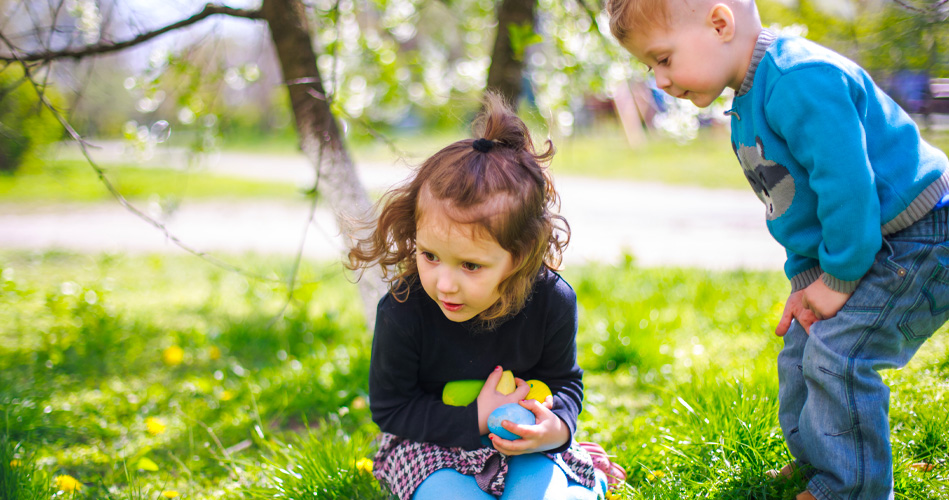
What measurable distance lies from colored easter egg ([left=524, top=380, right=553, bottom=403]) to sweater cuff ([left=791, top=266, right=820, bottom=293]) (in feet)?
2.33

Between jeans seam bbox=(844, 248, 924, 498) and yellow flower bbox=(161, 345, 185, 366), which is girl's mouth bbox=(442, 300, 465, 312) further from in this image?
yellow flower bbox=(161, 345, 185, 366)

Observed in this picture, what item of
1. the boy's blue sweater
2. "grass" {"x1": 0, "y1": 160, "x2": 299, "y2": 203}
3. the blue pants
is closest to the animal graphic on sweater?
the boy's blue sweater

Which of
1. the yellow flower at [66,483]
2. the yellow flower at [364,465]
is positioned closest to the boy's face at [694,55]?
the yellow flower at [364,465]

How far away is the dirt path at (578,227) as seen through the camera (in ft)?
17.5

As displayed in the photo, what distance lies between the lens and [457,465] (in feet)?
5.56

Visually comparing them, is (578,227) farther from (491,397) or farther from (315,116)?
(491,397)

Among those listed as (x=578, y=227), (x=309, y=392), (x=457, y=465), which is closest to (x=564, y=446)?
(x=457, y=465)

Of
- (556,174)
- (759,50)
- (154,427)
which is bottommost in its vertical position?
(556,174)

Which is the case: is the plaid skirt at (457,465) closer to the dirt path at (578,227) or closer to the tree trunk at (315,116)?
the tree trunk at (315,116)

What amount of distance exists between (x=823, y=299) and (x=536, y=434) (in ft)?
2.48

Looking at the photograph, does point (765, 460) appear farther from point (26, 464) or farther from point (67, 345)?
point (67, 345)

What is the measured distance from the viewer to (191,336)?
3.39 meters

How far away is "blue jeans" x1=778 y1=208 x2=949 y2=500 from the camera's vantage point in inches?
59.4

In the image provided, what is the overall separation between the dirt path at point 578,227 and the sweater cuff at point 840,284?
271 centimetres
